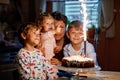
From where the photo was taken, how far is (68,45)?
171cm

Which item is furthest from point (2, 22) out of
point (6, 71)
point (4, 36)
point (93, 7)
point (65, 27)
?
point (65, 27)

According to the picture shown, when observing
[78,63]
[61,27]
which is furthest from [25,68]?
[61,27]

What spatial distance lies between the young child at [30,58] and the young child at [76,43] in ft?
0.93

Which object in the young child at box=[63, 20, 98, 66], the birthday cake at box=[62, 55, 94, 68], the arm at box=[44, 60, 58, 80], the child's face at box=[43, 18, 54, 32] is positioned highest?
the child's face at box=[43, 18, 54, 32]

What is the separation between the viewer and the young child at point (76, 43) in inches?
62.1

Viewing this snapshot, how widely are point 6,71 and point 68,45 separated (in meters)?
1.54

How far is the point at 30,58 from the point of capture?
1.33 metres

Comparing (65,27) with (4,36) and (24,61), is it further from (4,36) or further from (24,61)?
(4,36)

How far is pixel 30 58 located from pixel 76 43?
396 mm

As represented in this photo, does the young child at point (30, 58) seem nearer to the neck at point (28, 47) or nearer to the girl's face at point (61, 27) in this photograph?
the neck at point (28, 47)

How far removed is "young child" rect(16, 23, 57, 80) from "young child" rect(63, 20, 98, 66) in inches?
11.1

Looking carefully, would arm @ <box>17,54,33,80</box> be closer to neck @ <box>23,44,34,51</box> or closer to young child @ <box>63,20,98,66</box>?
neck @ <box>23,44,34,51</box>

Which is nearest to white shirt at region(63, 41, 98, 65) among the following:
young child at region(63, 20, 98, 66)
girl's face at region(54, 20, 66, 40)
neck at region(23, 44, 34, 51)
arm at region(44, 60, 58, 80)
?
young child at region(63, 20, 98, 66)

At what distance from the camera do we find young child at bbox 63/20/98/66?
1.58 metres
